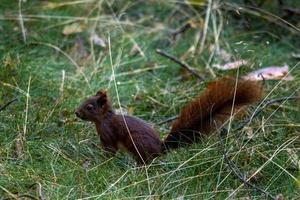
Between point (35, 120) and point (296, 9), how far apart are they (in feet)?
8.30

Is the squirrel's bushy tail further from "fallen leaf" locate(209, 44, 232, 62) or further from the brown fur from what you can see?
"fallen leaf" locate(209, 44, 232, 62)

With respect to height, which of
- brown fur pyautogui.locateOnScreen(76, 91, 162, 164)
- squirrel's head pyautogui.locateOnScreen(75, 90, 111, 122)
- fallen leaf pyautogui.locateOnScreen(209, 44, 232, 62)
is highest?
squirrel's head pyautogui.locateOnScreen(75, 90, 111, 122)

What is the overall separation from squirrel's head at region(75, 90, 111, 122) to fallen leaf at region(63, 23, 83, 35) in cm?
178

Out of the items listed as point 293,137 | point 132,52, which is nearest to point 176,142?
point 293,137

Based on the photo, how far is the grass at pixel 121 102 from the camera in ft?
10.6

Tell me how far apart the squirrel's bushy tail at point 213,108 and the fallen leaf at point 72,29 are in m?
1.98

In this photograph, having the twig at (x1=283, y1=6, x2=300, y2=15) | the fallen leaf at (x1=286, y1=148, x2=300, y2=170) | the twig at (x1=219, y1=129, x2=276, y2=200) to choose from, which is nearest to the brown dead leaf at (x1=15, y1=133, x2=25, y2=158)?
the twig at (x1=219, y1=129, x2=276, y2=200)

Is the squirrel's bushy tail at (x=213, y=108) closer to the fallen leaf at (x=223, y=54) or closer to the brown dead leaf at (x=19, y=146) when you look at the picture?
the brown dead leaf at (x=19, y=146)

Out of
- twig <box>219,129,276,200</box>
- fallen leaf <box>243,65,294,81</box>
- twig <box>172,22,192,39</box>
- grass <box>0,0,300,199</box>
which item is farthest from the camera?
twig <box>172,22,192,39</box>

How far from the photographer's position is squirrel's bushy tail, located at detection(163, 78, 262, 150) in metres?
3.38

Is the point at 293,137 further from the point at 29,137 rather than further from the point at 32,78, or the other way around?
the point at 32,78

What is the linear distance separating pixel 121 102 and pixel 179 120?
1006 millimetres

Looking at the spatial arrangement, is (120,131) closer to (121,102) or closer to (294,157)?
(294,157)

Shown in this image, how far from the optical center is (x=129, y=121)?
3.51 meters
